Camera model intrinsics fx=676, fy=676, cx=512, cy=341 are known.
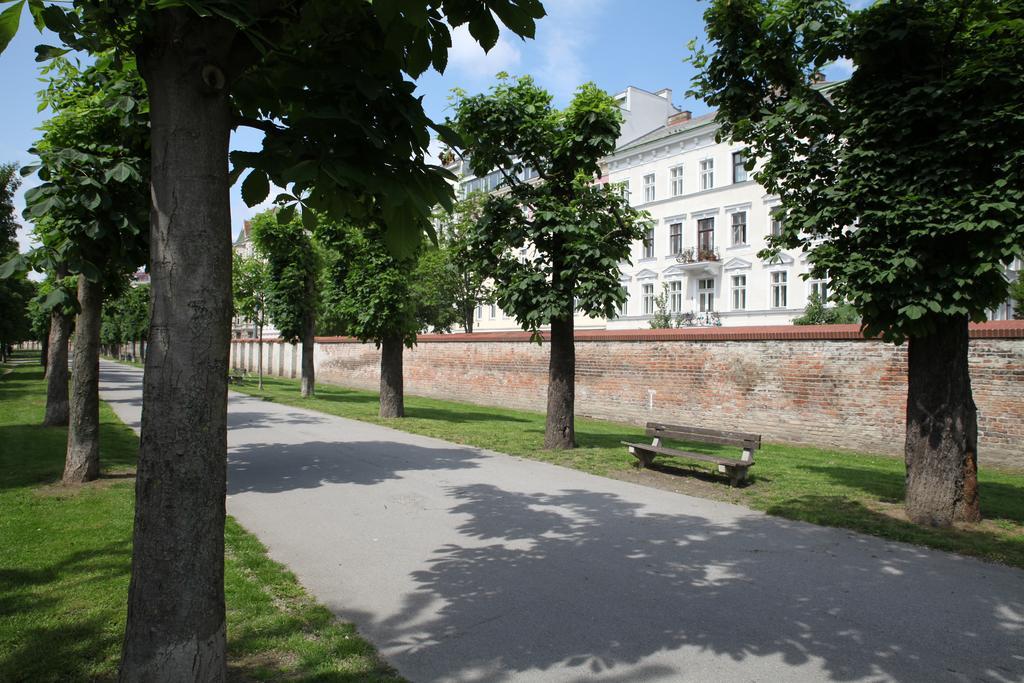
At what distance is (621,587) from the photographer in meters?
5.10

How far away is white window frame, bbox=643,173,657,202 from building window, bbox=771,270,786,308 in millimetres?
9226

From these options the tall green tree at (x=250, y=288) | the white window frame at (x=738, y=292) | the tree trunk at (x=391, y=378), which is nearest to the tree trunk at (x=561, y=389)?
the tree trunk at (x=391, y=378)

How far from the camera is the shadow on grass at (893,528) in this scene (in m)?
6.00

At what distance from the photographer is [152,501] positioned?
2.66 m

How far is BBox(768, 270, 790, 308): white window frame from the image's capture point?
110ft

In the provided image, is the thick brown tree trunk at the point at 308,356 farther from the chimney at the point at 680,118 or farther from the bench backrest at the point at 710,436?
the chimney at the point at 680,118

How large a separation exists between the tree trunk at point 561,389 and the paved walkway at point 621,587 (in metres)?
3.17

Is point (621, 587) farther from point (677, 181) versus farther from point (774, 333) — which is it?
point (677, 181)

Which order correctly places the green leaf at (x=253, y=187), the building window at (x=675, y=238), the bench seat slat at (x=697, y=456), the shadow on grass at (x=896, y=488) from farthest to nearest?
the building window at (x=675, y=238) < the bench seat slat at (x=697, y=456) < the shadow on grass at (x=896, y=488) < the green leaf at (x=253, y=187)

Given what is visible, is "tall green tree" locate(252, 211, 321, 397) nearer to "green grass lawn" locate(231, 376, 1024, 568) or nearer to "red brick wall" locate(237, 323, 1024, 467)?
"red brick wall" locate(237, 323, 1024, 467)

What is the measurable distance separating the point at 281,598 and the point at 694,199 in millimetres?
35856

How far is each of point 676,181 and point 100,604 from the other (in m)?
37.9

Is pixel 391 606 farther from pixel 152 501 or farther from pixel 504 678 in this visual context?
pixel 152 501

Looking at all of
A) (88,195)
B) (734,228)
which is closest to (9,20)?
(88,195)
